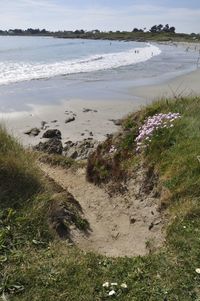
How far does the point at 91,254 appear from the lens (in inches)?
193

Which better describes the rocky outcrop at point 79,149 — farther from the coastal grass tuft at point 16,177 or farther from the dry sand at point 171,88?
the dry sand at point 171,88

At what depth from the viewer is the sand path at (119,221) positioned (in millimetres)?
5883

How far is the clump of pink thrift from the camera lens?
25.4ft

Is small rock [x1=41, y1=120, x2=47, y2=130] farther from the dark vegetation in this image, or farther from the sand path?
the dark vegetation

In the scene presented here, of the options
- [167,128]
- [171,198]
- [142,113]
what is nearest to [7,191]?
[171,198]

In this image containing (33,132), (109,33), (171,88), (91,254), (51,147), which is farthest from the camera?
(109,33)

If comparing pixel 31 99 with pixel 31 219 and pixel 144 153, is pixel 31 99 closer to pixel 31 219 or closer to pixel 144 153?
pixel 144 153

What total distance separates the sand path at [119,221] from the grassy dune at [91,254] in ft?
1.13

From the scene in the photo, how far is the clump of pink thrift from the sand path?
63 centimetres

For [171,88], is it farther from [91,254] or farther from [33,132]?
[91,254]

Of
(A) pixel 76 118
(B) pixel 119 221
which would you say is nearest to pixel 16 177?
(B) pixel 119 221

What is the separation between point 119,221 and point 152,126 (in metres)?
1.90

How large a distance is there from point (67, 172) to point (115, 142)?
5.23 feet

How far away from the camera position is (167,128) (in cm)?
764
